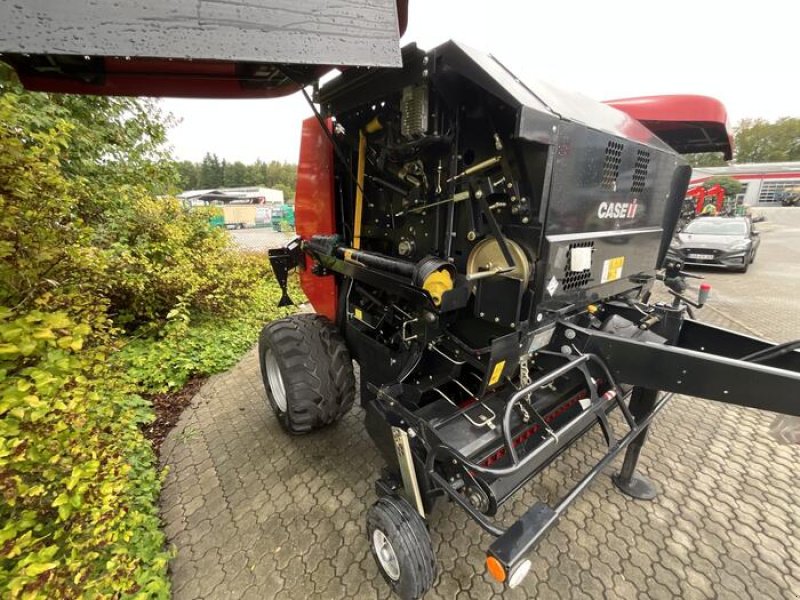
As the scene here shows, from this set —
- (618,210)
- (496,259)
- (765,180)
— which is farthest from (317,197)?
(765,180)

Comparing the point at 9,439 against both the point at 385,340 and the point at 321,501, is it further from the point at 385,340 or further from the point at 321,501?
the point at 385,340

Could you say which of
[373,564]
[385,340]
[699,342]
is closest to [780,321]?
[699,342]

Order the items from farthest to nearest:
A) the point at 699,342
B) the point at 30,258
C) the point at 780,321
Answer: the point at 780,321 < the point at 699,342 < the point at 30,258

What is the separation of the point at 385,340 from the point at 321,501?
3.78 ft

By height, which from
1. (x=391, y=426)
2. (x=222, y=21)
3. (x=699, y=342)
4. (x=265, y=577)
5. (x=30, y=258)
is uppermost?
(x=222, y=21)

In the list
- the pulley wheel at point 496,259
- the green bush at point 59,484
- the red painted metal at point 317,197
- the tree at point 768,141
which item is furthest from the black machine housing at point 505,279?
the tree at point 768,141

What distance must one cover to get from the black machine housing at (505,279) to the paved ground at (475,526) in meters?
0.49

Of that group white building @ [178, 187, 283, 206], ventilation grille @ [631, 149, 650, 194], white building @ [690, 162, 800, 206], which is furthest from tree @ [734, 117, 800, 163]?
ventilation grille @ [631, 149, 650, 194]

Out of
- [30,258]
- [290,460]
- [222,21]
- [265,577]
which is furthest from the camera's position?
[290,460]

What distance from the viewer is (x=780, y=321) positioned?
5.98 m

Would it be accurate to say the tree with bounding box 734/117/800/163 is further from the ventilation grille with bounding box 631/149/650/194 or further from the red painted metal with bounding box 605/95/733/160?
the ventilation grille with bounding box 631/149/650/194

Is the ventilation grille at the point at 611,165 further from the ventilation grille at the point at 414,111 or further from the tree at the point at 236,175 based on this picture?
the tree at the point at 236,175

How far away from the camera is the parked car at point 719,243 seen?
9.47 meters

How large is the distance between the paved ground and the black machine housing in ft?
1.59
